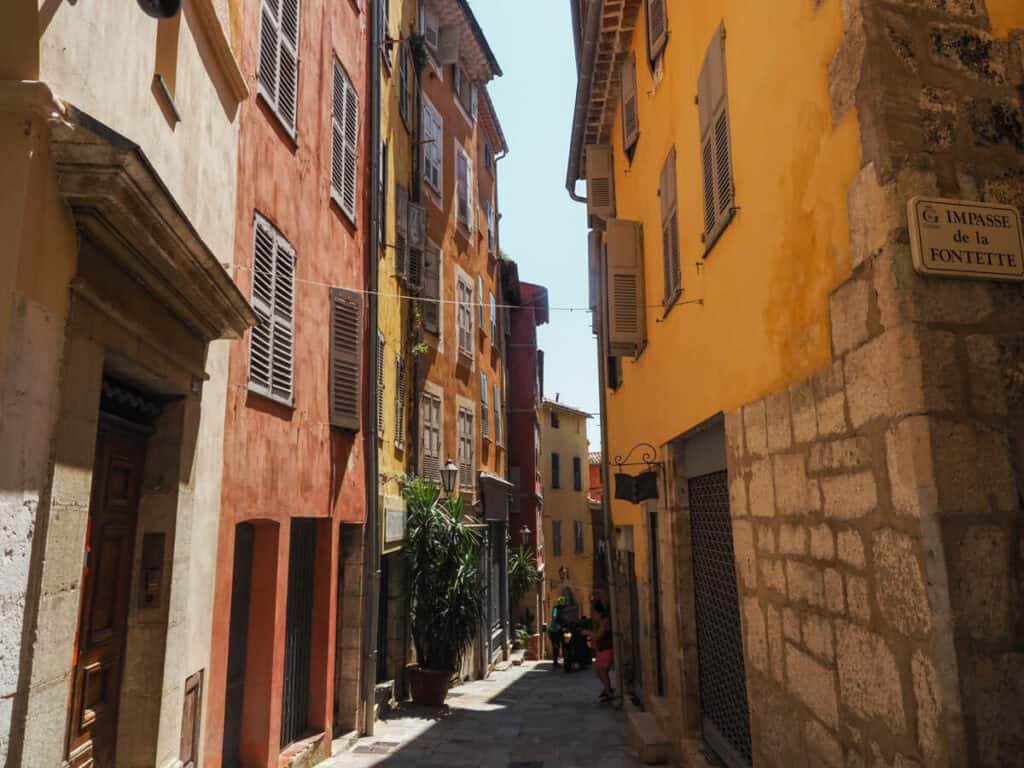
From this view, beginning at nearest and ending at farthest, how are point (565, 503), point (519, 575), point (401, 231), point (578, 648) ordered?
point (401, 231) → point (578, 648) → point (519, 575) → point (565, 503)

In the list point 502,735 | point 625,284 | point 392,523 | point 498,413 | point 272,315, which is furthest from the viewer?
point 498,413

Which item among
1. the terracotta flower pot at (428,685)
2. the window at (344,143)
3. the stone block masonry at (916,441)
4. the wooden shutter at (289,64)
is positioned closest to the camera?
the stone block masonry at (916,441)

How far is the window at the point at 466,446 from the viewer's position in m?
16.9

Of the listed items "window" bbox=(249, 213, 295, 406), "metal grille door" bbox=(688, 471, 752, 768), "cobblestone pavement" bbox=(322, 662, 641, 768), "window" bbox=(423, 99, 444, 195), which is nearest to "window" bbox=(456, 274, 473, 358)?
"window" bbox=(423, 99, 444, 195)

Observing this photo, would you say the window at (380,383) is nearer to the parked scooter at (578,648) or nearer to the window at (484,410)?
the window at (484,410)

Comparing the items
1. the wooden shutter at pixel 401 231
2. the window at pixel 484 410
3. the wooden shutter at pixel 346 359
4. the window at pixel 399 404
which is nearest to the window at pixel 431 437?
the window at pixel 399 404

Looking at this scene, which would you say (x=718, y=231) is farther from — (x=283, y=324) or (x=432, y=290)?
(x=432, y=290)

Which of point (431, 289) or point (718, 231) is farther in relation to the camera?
point (431, 289)

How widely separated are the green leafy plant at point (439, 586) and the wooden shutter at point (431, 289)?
12.5 feet

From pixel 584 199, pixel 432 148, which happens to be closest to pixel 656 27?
pixel 584 199

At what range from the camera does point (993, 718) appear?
273cm

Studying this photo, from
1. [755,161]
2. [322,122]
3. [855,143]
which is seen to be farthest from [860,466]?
[322,122]

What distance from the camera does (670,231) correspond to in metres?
7.73

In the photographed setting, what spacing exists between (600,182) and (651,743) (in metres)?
8.51
